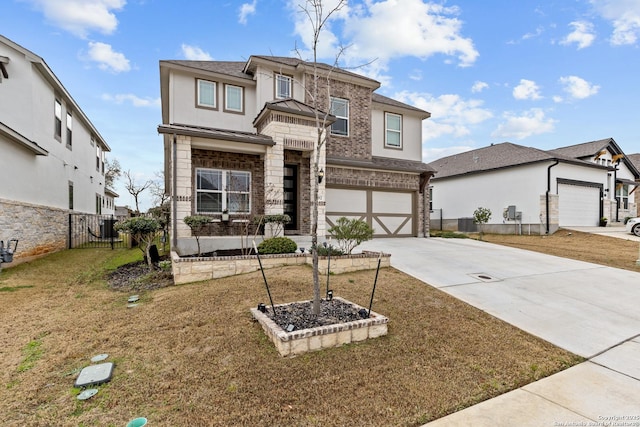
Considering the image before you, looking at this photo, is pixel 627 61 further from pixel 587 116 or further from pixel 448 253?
pixel 448 253

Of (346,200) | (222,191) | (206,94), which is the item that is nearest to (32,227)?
(222,191)

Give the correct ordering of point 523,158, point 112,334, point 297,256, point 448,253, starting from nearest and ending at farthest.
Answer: point 112,334, point 297,256, point 448,253, point 523,158

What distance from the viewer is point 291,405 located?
2703 mm

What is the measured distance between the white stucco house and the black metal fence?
2125cm

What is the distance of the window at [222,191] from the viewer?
1045 cm

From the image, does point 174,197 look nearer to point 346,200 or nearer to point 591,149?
point 346,200

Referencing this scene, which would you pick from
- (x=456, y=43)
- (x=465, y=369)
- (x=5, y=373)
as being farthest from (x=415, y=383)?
(x=456, y=43)

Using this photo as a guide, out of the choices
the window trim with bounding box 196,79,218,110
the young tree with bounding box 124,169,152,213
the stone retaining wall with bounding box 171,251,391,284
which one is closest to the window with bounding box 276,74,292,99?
the window trim with bounding box 196,79,218,110

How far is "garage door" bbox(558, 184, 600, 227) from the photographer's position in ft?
59.0

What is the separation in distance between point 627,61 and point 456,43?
7.34 meters

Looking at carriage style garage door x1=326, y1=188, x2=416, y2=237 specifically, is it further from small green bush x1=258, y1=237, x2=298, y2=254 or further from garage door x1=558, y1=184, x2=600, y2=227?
garage door x1=558, y1=184, x2=600, y2=227

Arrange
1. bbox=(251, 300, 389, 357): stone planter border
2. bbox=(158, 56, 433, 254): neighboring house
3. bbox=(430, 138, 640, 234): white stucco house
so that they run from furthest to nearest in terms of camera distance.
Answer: bbox=(430, 138, 640, 234): white stucco house, bbox=(158, 56, 433, 254): neighboring house, bbox=(251, 300, 389, 357): stone planter border

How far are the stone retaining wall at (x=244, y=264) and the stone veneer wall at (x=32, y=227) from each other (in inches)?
229

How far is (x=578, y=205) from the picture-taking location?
61.0 feet
